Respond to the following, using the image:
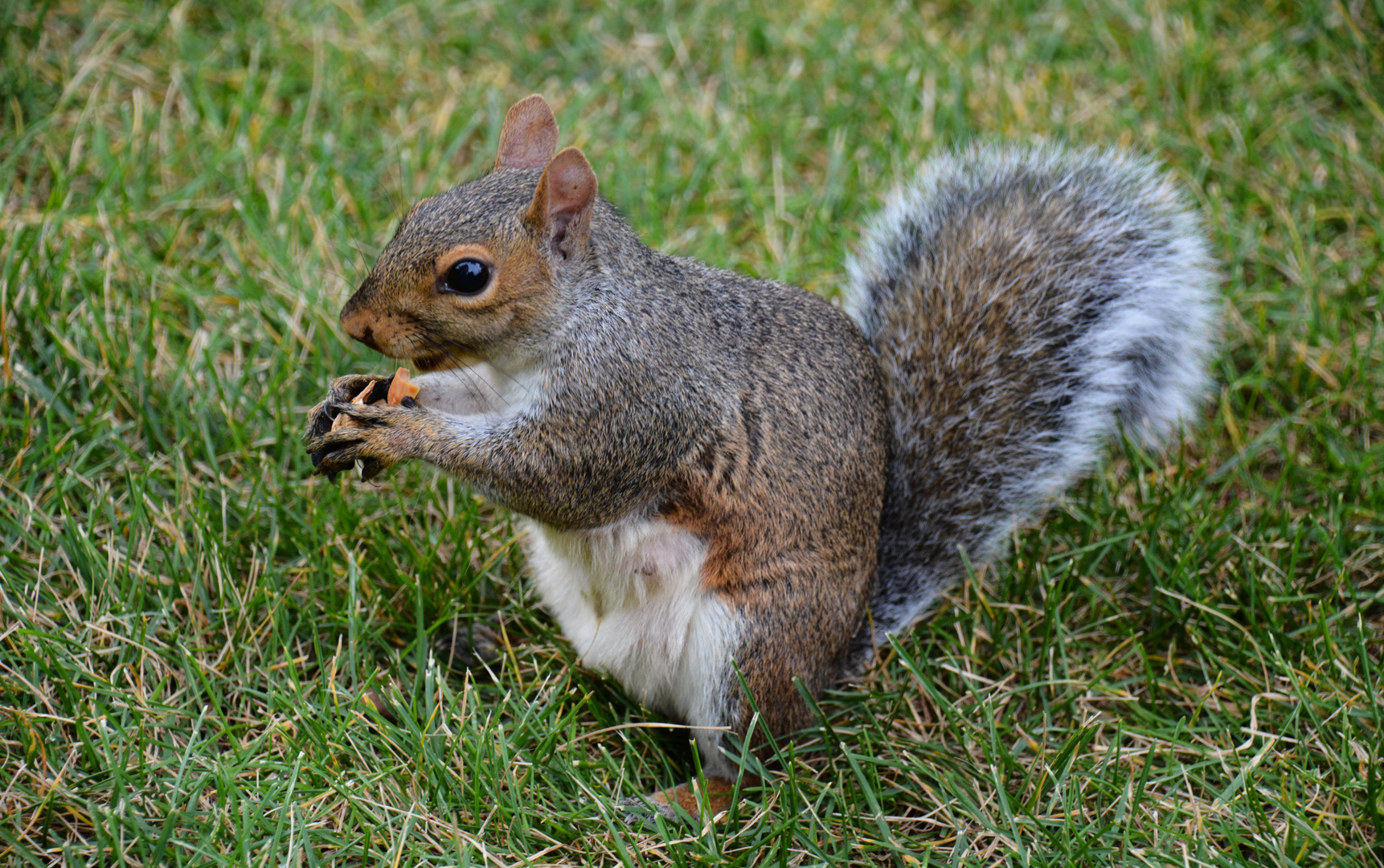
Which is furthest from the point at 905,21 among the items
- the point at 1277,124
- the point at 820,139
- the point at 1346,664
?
the point at 1346,664

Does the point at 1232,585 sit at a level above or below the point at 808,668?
below

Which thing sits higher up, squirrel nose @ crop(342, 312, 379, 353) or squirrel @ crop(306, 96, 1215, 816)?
squirrel nose @ crop(342, 312, 379, 353)

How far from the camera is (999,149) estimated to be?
2.76 m

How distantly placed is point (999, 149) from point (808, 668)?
1428mm

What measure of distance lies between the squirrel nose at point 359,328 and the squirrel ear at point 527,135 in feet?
1.59

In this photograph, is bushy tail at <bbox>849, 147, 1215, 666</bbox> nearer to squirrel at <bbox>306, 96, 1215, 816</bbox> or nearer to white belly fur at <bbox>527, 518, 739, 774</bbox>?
squirrel at <bbox>306, 96, 1215, 816</bbox>

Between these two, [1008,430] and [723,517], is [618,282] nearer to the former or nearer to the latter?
[723,517]

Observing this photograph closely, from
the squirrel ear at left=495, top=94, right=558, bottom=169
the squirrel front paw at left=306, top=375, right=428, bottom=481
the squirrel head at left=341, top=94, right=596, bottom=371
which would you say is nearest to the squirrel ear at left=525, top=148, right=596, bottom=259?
the squirrel head at left=341, top=94, right=596, bottom=371

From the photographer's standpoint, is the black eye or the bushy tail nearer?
the black eye

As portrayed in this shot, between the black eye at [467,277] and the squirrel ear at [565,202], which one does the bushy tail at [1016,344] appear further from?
the black eye at [467,277]

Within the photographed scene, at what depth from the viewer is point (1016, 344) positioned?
2369 millimetres

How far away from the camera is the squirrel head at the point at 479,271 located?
195 cm

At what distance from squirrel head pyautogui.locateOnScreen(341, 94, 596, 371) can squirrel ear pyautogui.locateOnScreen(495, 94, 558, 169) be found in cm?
24

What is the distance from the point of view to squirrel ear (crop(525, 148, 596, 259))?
194cm
